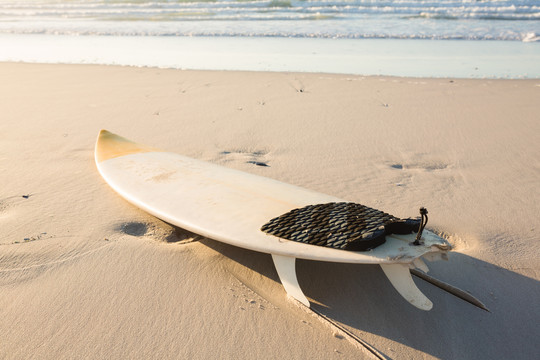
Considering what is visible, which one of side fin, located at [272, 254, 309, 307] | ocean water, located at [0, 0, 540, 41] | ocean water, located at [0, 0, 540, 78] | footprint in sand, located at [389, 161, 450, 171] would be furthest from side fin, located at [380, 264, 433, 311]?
ocean water, located at [0, 0, 540, 41]

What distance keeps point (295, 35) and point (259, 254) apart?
9054 millimetres

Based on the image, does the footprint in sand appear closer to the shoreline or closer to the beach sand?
the beach sand

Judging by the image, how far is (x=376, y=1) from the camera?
16078 millimetres

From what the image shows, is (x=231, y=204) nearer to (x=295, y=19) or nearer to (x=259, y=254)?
(x=259, y=254)

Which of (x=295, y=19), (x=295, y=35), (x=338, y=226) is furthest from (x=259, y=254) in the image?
(x=295, y=19)

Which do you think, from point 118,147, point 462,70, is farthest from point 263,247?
point 462,70

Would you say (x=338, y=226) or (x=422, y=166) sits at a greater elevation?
(x=338, y=226)

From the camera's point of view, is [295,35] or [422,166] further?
[295,35]

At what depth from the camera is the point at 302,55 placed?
8.02 meters

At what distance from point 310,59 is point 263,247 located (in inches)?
238

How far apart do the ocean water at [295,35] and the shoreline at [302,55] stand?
19 millimetres

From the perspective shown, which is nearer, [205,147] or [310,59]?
[205,147]

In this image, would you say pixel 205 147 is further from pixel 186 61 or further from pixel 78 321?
pixel 186 61

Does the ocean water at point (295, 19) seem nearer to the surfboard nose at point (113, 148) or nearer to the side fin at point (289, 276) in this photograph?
the surfboard nose at point (113, 148)
